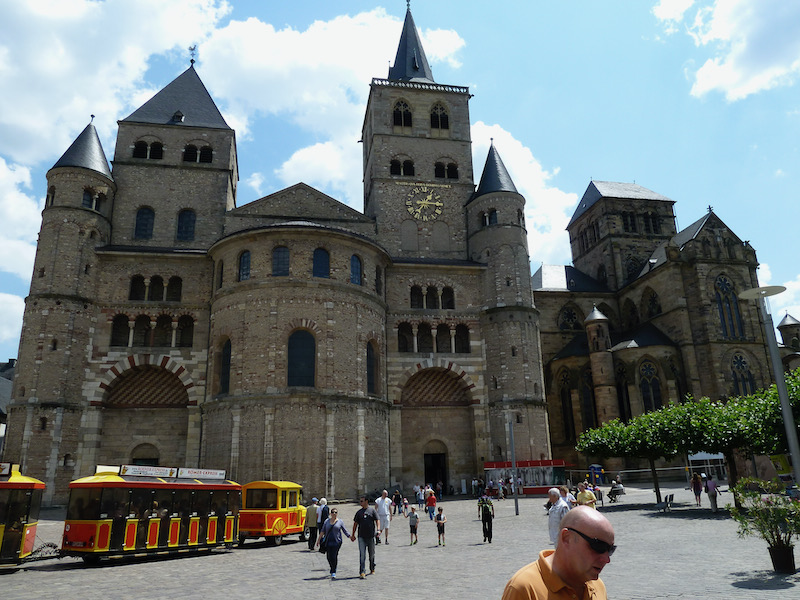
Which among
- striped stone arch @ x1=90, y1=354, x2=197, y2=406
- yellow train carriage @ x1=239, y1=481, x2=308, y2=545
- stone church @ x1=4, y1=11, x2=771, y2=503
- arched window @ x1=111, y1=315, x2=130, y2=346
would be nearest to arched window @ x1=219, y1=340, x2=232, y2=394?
stone church @ x1=4, y1=11, x2=771, y2=503

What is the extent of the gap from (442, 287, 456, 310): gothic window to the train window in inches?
1007

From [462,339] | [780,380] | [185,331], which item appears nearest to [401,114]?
[462,339]

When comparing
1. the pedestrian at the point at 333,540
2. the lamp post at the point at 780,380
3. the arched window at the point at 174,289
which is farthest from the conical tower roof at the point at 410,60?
the pedestrian at the point at 333,540

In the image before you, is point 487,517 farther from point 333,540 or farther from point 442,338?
point 442,338

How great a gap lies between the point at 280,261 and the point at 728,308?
1354 inches

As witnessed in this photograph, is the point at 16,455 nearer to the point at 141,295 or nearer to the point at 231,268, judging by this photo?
the point at 141,295

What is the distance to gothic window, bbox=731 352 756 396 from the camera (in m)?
42.8

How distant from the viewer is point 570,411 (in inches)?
1791

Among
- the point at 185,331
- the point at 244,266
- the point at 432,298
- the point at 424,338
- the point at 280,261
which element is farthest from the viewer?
the point at 432,298

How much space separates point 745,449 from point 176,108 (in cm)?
3903

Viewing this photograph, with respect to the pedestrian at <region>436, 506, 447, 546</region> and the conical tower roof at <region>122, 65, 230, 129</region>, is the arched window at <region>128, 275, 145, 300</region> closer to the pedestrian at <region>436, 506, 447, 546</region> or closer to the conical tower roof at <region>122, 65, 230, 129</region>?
the conical tower roof at <region>122, 65, 230, 129</region>

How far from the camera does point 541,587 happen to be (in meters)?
2.86

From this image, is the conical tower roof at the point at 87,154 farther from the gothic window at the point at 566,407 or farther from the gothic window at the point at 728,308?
the gothic window at the point at 728,308

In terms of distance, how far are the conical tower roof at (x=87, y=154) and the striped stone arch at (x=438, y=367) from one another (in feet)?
72.0
